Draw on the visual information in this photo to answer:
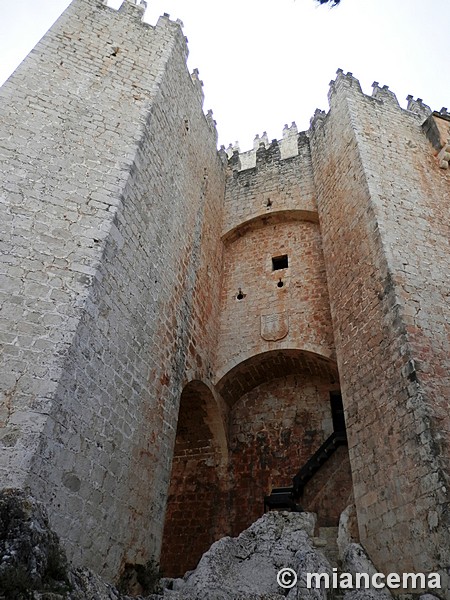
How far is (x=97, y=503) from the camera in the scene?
4461 millimetres

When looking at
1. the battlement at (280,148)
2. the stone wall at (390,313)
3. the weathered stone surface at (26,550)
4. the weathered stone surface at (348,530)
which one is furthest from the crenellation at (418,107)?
the weathered stone surface at (26,550)

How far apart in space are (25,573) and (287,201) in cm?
968

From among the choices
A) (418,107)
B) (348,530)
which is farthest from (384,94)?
(348,530)

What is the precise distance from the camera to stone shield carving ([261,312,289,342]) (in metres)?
8.50

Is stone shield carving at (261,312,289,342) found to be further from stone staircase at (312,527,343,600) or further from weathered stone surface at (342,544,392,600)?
weathered stone surface at (342,544,392,600)

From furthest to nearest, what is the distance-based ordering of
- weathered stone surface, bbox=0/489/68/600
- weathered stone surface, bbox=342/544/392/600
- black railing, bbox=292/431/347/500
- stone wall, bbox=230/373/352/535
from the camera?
stone wall, bbox=230/373/352/535 < black railing, bbox=292/431/347/500 < weathered stone surface, bbox=342/544/392/600 < weathered stone surface, bbox=0/489/68/600

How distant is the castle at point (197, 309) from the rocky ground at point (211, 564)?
0.93 m

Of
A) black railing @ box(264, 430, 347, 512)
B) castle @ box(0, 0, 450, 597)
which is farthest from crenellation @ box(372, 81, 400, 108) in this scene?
black railing @ box(264, 430, 347, 512)

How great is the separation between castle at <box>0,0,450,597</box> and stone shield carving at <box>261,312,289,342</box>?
0.15 feet

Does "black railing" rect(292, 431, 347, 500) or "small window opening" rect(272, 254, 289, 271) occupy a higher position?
"small window opening" rect(272, 254, 289, 271)

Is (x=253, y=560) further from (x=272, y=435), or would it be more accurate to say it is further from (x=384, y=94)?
(x=384, y=94)

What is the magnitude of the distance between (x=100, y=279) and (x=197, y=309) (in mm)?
3379

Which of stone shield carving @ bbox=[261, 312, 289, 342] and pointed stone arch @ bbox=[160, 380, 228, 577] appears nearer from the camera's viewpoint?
pointed stone arch @ bbox=[160, 380, 228, 577]

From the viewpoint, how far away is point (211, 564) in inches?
152
